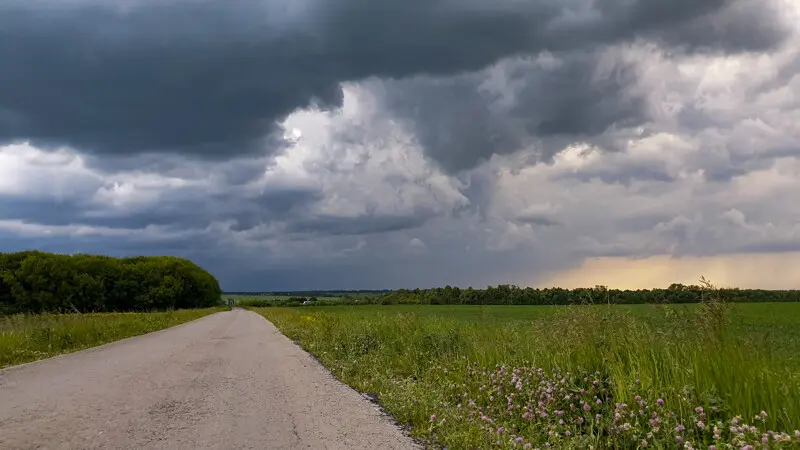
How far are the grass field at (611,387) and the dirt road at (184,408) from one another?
0.93 metres

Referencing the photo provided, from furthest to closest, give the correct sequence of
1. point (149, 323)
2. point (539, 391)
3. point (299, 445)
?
point (149, 323) → point (539, 391) → point (299, 445)

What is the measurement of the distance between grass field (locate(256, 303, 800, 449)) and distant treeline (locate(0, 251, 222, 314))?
60.1 meters

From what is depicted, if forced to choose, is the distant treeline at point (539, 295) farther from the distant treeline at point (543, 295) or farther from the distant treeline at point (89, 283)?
the distant treeline at point (89, 283)

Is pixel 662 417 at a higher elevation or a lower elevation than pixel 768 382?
lower

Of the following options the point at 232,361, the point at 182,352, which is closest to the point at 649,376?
the point at 232,361

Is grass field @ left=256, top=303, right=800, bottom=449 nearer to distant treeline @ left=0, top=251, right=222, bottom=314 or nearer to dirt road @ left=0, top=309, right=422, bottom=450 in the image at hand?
dirt road @ left=0, top=309, right=422, bottom=450

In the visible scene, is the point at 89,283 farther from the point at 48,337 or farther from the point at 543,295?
the point at 48,337

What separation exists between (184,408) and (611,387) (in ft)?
21.4

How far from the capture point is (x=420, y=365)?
1341 centimetres

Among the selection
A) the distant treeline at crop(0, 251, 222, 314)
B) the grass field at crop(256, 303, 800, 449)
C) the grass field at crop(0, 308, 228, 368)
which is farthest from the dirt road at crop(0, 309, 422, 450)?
the distant treeline at crop(0, 251, 222, 314)

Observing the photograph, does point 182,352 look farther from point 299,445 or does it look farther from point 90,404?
point 299,445

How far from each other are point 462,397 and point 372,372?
4.12m

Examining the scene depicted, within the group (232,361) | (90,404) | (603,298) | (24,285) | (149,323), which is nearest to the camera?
(90,404)

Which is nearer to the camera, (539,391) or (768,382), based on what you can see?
(768,382)
